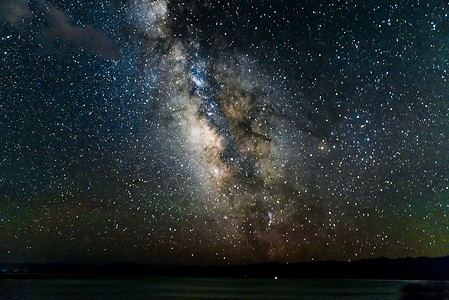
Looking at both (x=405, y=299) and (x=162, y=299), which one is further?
(x=405, y=299)

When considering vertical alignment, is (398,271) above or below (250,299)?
above

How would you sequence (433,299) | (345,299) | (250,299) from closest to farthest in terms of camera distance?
(433,299) < (250,299) < (345,299)

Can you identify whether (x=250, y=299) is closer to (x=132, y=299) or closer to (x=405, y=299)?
(x=132, y=299)

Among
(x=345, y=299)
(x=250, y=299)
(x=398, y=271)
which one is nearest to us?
(x=250, y=299)

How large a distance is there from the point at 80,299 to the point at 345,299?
89.2 feet

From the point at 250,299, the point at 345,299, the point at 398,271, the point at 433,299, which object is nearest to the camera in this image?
the point at 433,299

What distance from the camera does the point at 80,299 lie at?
45.2 metres

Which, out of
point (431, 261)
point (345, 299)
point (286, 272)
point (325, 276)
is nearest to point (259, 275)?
point (286, 272)

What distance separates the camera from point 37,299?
4394 cm

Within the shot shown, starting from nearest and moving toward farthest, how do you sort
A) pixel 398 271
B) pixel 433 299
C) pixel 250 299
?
pixel 433 299, pixel 250 299, pixel 398 271

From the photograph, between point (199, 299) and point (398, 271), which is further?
point (398, 271)

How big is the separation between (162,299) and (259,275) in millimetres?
147449

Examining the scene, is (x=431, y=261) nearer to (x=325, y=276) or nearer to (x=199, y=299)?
(x=325, y=276)

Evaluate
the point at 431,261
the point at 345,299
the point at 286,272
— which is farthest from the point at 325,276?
the point at 345,299
